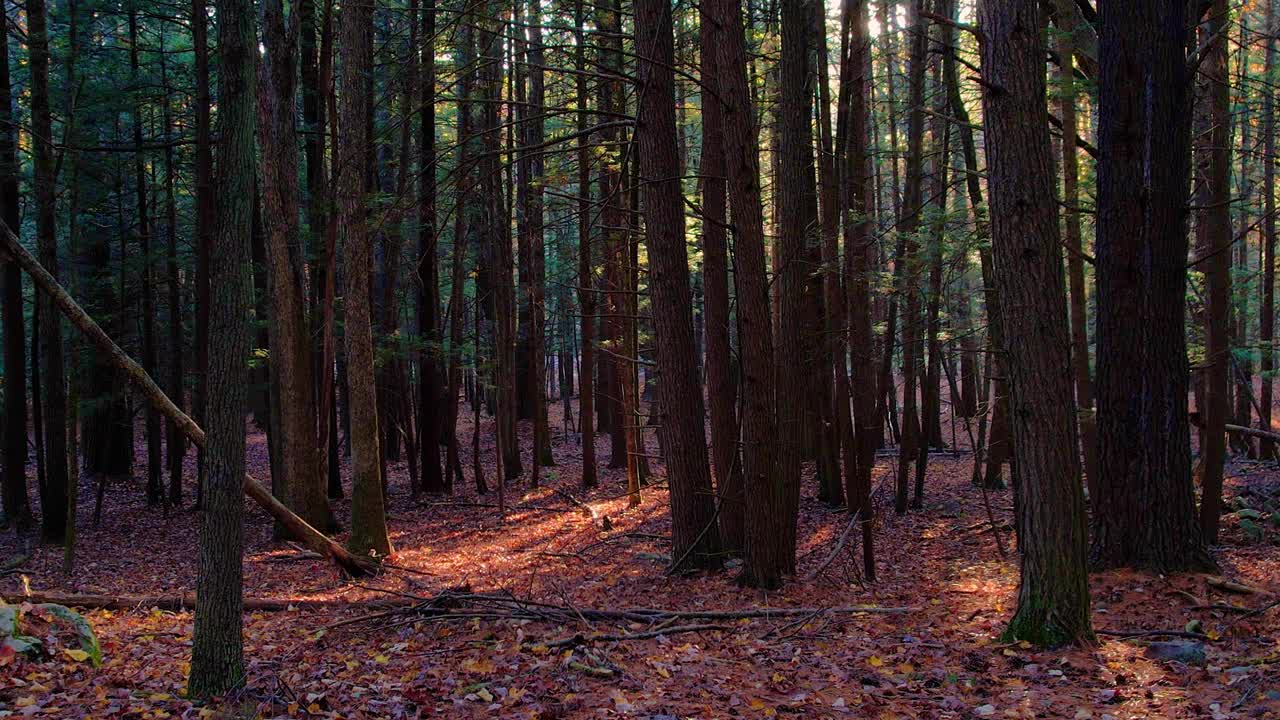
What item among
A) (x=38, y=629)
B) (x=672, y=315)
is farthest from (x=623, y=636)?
(x=38, y=629)

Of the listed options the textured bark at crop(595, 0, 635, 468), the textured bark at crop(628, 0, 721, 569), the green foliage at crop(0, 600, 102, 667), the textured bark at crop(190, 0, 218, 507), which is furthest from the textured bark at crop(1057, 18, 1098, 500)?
the green foliage at crop(0, 600, 102, 667)

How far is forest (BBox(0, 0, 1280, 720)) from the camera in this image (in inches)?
223

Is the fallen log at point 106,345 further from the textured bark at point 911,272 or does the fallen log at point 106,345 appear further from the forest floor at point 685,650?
the textured bark at point 911,272

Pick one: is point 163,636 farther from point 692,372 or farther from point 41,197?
point 41,197

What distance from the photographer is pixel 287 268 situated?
12391mm

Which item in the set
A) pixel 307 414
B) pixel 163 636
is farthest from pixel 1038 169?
pixel 307 414

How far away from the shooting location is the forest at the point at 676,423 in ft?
A: 18.6

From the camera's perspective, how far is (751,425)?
28.2 ft

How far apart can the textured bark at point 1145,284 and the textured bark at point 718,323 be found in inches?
145

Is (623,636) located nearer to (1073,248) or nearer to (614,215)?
(1073,248)

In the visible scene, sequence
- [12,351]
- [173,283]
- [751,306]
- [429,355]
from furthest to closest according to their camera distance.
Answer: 1. [429,355]
2. [173,283]
3. [12,351]
4. [751,306]

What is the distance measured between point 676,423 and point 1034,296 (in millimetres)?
4440

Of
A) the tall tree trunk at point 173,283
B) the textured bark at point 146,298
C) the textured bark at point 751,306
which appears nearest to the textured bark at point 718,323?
the textured bark at point 751,306

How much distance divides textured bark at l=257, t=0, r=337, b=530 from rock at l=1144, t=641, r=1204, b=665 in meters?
11.1
